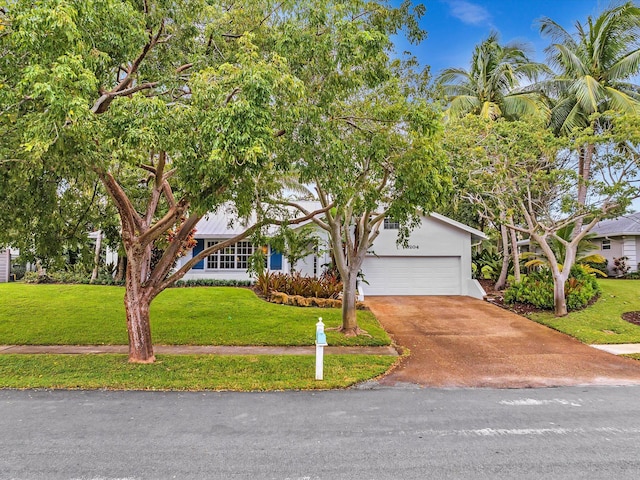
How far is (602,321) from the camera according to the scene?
1277cm

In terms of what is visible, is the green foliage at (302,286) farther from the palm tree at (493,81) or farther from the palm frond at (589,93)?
the palm frond at (589,93)

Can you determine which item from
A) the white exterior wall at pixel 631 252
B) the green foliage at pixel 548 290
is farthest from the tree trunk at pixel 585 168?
the white exterior wall at pixel 631 252

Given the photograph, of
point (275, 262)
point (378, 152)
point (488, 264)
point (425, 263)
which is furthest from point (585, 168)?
point (275, 262)

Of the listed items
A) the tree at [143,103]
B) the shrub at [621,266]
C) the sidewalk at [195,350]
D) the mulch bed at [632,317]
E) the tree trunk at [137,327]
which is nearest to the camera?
the tree at [143,103]

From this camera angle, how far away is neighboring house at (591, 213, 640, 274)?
2412 centimetres

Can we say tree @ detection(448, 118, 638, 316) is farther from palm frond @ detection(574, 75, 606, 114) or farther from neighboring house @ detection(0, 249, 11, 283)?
neighboring house @ detection(0, 249, 11, 283)

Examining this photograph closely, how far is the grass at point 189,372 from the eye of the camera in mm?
7094

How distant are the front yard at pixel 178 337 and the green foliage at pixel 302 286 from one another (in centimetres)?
95

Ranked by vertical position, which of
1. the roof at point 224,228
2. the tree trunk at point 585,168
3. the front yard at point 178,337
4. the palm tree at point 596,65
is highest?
the palm tree at point 596,65

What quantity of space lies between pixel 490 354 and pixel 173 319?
9.28 meters

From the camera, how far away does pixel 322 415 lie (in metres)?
5.71

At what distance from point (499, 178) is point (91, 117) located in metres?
10.9

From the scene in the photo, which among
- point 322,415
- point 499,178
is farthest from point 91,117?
point 499,178

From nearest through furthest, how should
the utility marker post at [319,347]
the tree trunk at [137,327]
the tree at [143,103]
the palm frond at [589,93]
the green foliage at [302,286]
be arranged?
the tree at [143,103]
the utility marker post at [319,347]
the tree trunk at [137,327]
the green foliage at [302,286]
the palm frond at [589,93]
